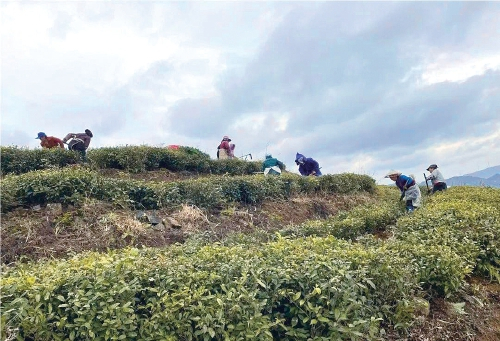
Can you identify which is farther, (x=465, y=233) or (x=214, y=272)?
(x=465, y=233)

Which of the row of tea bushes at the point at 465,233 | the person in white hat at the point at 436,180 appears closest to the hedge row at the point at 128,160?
the person in white hat at the point at 436,180

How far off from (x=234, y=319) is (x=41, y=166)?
916cm

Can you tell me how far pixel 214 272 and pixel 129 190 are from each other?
472cm

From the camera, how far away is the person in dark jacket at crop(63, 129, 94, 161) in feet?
39.4

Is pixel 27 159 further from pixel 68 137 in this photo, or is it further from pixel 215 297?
pixel 215 297

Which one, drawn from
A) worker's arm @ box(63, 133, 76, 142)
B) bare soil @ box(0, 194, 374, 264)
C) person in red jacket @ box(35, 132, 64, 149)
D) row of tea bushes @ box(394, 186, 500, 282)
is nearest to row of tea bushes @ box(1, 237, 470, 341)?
row of tea bushes @ box(394, 186, 500, 282)

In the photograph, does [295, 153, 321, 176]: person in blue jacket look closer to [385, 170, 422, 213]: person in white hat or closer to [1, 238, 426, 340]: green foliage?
[385, 170, 422, 213]: person in white hat

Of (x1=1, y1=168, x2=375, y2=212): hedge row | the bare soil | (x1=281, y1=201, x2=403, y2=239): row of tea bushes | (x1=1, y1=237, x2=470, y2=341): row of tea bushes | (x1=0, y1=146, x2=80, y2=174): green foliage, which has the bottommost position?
(x1=1, y1=237, x2=470, y2=341): row of tea bushes

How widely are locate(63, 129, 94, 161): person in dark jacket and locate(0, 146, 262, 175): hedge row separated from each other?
0.31 metres

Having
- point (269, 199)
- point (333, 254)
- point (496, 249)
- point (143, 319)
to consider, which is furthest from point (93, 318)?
point (269, 199)

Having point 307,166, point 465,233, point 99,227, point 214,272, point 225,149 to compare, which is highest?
point 225,149

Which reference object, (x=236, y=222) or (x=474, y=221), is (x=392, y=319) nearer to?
(x=474, y=221)

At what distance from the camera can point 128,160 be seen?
1168cm

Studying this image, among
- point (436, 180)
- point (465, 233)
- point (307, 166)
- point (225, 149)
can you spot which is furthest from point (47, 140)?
point (436, 180)
